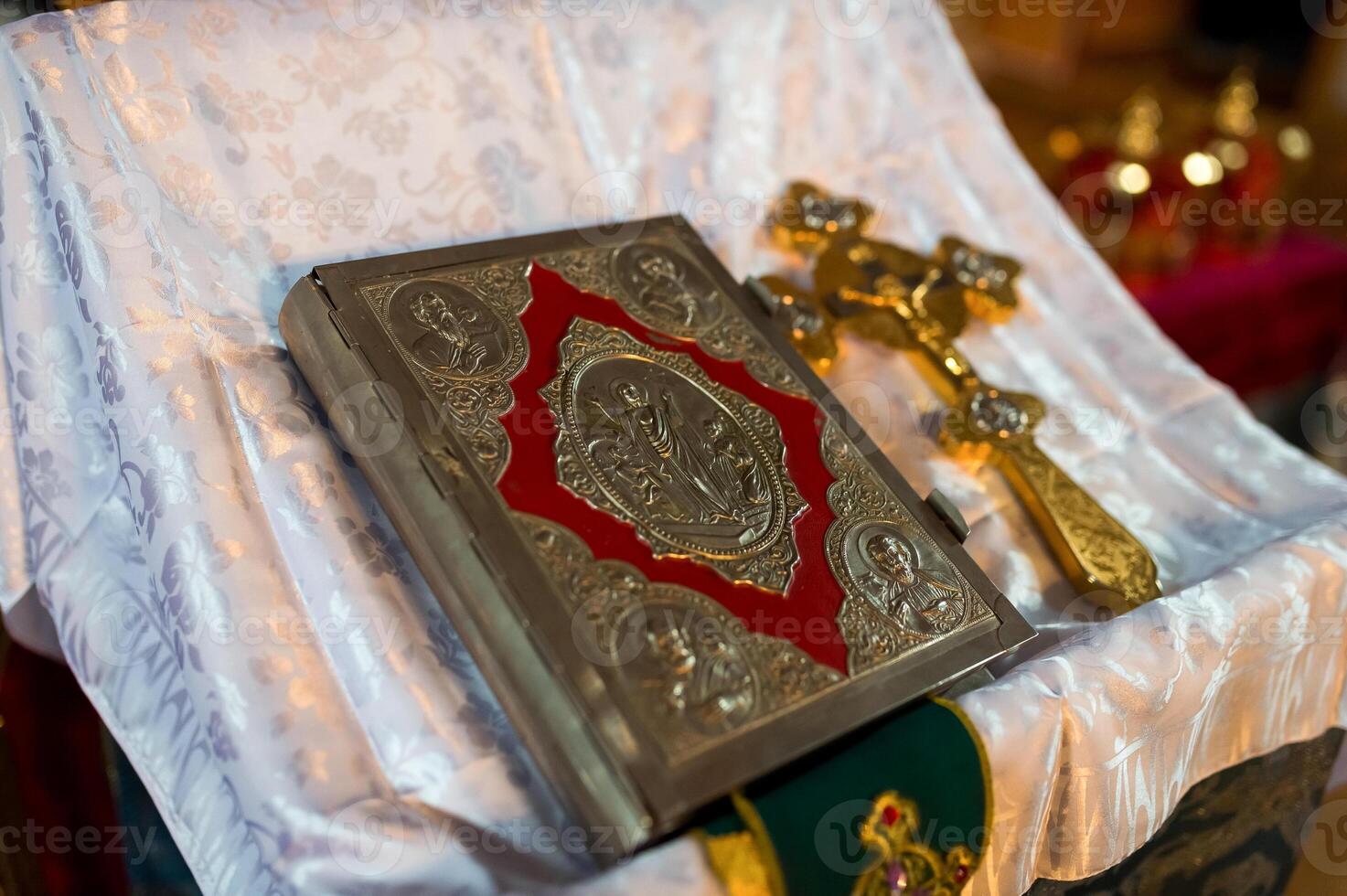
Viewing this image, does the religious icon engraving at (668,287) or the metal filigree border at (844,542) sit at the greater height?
the religious icon engraving at (668,287)

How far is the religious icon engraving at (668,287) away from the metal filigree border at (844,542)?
0.53 feet

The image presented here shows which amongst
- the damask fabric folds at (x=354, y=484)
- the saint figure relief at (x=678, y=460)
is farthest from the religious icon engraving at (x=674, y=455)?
the damask fabric folds at (x=354, y=484)

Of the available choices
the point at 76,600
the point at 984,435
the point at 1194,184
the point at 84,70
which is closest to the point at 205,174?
the point at 84,70

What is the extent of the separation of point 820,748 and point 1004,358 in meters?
0.67

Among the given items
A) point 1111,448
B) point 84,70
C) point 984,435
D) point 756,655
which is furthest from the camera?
point 1111,448

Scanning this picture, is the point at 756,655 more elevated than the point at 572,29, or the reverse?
the point at 572,29

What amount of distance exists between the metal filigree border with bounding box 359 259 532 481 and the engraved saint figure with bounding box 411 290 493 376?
13 mm

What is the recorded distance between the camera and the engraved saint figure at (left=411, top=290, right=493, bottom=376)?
77 centimetres

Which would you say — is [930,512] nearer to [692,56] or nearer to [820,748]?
[820,748]

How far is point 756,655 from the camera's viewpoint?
2.24 ft

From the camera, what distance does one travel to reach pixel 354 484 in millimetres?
783

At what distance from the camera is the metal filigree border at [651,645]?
626mm

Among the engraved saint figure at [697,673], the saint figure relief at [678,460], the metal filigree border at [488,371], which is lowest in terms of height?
the engraved saint figure at [697,673]

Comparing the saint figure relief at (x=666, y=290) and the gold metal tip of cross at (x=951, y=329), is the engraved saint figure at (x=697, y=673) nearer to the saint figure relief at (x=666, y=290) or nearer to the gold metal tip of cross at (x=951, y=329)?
the saint figure relief at (x=666, y=290)
